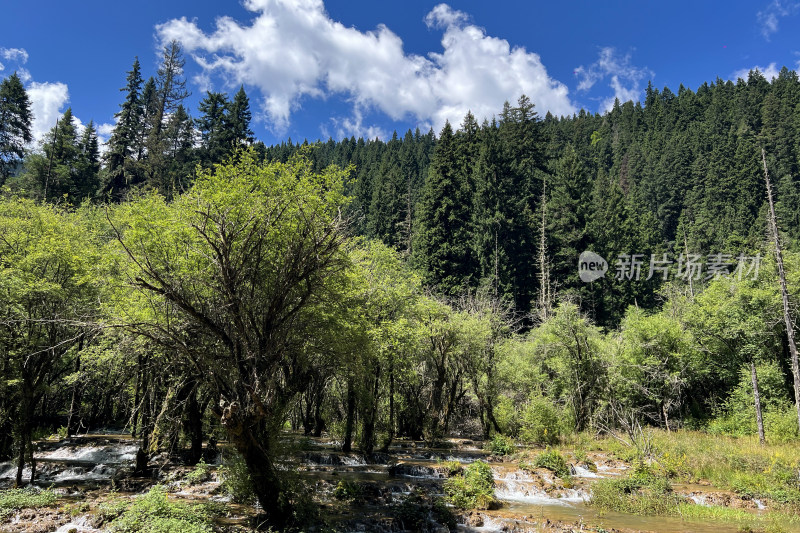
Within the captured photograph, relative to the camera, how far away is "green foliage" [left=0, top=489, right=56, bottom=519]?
1182 centimetres

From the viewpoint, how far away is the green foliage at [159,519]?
9.18m

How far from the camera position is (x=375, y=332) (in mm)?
18031

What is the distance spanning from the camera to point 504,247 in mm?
48875

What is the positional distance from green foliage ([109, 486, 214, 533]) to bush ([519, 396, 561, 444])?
1920 centimetres

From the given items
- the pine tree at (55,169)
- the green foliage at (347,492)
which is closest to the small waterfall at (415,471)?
the green foliage at (347,492)

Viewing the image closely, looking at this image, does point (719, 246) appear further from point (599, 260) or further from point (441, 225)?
point (441, 225)

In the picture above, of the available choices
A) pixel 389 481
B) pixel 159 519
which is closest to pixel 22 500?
pixel 159 519

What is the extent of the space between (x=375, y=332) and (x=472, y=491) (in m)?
6.85

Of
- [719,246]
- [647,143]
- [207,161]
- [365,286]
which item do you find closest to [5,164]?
[207,161]

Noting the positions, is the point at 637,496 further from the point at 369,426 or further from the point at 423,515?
the point at 369,426

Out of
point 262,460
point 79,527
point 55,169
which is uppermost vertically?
point 55,169

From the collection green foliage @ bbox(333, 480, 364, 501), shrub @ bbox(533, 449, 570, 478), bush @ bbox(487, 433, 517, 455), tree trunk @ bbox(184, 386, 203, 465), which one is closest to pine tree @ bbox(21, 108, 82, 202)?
tree trunk @ bbox(184, 386, 203, 465)

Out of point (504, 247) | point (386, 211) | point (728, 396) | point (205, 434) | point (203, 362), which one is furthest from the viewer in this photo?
point (386, 211)

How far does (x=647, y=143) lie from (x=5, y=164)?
4225 inches
